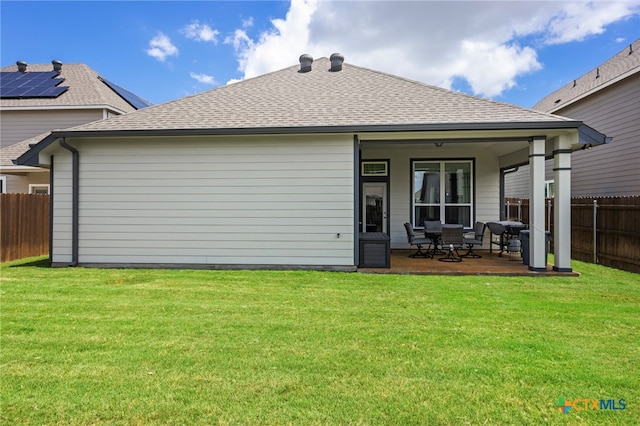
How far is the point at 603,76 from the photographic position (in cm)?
1191

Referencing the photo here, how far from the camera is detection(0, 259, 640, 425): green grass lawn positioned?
2412 mm

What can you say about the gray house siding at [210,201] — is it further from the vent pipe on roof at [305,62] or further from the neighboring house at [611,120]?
the neighboring house at [611,120]

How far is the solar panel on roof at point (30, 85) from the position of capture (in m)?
13.7

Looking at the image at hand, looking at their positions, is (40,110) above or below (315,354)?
above

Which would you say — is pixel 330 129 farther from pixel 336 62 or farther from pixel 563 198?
pixel 563 198

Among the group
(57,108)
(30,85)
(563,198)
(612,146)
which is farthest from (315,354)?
(30,85)

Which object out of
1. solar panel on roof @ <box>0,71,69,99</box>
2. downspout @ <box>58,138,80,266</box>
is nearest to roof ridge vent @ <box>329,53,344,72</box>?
downspout @ <box>58,138,80,266</box>

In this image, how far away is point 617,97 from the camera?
36.1ft

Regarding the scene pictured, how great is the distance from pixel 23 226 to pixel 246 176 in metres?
6.67

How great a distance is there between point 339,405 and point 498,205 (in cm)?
977

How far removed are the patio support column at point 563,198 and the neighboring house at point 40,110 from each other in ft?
47.4

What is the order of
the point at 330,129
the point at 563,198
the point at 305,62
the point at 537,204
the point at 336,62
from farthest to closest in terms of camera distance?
the point at 305,62, the point at 336,62, the point at 330,129, the point at 537,204, the point at 563,198

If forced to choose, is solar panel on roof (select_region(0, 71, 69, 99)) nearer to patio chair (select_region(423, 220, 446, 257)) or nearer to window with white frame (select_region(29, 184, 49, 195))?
window with white frame (select_region(29, 184, 49, 195))

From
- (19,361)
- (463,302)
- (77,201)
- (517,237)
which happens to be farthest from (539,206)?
(77,201)
